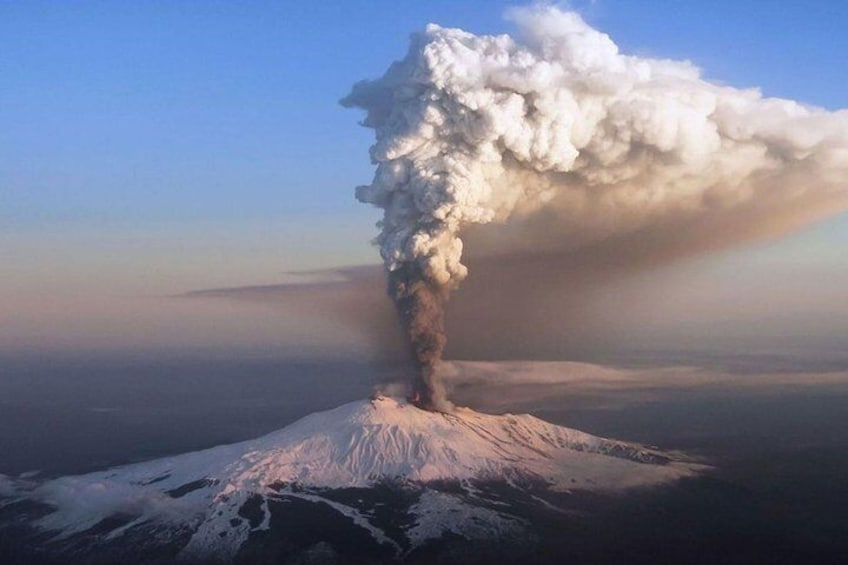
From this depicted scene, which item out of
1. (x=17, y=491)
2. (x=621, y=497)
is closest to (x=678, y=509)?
(x=621, y=497)

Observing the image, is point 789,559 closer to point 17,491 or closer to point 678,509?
point 678,509

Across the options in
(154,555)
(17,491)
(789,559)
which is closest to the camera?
(789,559)

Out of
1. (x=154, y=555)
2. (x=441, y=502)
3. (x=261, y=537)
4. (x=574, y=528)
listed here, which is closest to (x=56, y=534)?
(x=154, y=555)

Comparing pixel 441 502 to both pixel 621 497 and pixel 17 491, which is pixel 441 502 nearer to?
pixel 621 497

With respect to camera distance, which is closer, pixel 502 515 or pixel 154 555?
pixel 154 555

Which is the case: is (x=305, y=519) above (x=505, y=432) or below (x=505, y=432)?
below

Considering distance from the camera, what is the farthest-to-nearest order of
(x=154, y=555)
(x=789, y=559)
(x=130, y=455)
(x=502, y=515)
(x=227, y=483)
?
(x=130, y=455)
(x=227, y=483)
(x=502, y=515)
(x=154, y=555)
(x=789, y=559)
